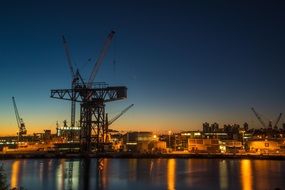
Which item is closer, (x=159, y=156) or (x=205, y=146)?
(x=159, y=156)

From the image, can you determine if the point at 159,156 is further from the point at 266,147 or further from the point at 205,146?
the point at 266,147

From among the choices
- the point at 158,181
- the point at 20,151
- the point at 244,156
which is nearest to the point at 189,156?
the point at 244,156

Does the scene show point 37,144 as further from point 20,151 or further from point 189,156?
point 189,156

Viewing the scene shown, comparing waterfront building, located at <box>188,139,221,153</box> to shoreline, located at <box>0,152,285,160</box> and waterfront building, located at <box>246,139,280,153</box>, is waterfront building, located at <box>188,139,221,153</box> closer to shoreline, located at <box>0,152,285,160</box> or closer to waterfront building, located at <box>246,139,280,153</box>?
shoreline, located at <box>0,152,285,160</box>

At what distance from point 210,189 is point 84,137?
189 ft

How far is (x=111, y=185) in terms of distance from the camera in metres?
47.2

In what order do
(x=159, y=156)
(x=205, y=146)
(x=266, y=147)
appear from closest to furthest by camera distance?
(x=159, y=156) < (x=205, y=146) < (x=266, y=147)

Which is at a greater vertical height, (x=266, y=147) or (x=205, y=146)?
(x=205, y=146)

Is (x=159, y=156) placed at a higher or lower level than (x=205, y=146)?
lower

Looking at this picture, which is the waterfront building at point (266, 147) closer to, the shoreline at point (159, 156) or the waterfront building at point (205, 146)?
the waterfront building at point (205, 146)

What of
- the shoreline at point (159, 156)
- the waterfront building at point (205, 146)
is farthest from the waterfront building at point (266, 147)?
the shoreline at point (159, 156)

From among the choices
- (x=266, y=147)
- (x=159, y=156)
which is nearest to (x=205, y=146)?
(x=159, y=156)

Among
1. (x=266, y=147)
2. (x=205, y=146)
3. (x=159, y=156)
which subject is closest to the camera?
(x=159, y=156)

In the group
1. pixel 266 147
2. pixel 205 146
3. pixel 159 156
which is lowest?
pixel 159 156
